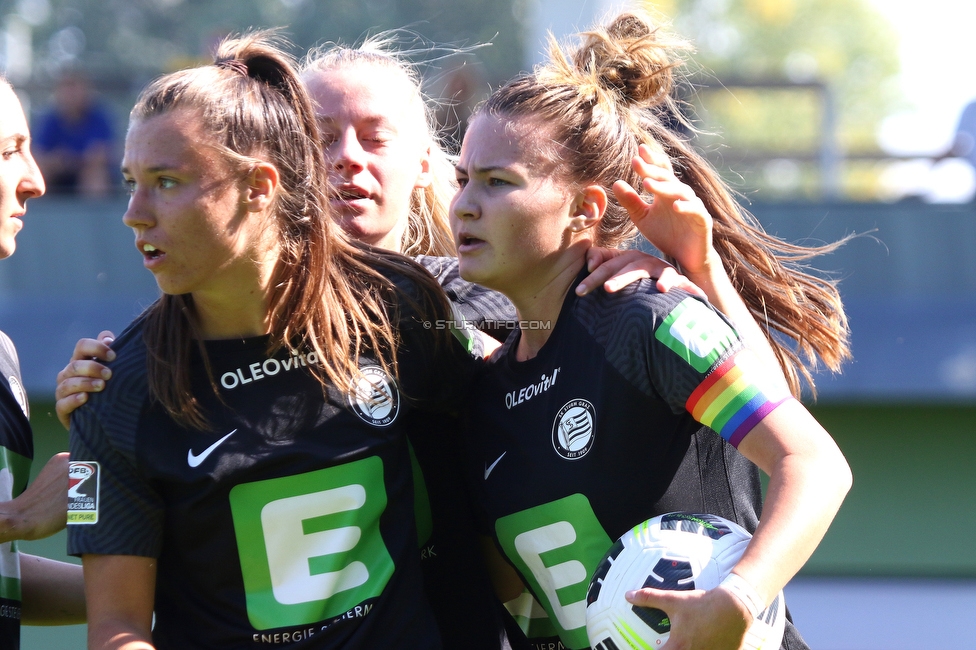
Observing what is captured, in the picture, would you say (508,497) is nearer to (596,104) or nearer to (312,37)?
(596,104)

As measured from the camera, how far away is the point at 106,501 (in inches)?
87.7

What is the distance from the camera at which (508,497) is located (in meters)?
2.49

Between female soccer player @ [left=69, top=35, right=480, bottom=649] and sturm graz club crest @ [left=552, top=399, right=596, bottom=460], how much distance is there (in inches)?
14.7

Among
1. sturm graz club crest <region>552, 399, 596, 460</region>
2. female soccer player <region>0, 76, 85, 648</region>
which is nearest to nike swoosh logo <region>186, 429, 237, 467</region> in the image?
female soccer player <region>0, 76, 85, 648</region>

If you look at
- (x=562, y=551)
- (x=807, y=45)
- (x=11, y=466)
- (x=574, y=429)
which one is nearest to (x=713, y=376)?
(x=574, y=429)

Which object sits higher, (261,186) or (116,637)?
(261,186)

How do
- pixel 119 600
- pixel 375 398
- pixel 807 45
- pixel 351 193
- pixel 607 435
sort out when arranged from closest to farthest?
pixel 119 600
pixel 607 435
pixel 375 398
pixel 351 193
pixel 807 45

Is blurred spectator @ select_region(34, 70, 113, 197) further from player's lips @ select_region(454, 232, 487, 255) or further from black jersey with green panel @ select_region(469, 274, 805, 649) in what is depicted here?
black jersey with green panel @ select_region(469, 274, 805, 649)

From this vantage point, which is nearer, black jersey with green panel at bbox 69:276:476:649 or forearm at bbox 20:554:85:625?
black jersey with green panel at bbox 69:276:476:649

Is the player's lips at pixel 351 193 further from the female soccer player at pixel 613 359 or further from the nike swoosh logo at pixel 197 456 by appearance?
the nike swoosh logo at pixel 197 456

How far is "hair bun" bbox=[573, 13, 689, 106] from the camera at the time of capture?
9.12ft

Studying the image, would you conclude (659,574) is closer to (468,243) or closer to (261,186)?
(468,243)

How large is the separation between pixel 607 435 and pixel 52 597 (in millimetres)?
1558

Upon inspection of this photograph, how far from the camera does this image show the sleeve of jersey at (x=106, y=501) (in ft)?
7.31
